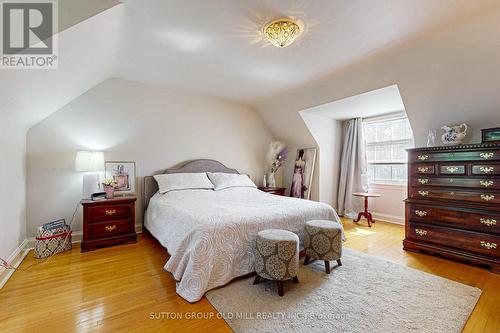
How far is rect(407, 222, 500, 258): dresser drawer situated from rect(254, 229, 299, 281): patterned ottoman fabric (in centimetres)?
196

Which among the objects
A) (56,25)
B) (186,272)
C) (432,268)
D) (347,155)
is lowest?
(432,268)

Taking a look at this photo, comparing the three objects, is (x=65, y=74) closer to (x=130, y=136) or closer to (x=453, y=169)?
(x=130, y=136)

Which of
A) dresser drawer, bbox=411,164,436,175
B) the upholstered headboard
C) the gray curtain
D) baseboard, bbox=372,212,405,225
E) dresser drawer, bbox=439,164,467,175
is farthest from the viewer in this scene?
the gray curtain

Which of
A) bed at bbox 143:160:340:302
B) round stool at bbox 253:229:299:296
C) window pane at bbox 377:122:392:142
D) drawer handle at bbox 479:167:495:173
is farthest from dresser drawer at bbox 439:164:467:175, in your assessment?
round stool at bbox 253:229:299:296

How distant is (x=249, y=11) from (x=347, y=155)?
12.2 feet

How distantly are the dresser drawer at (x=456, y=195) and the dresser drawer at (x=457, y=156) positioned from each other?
37 cm

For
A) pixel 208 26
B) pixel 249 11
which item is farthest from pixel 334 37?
pixel 208 26

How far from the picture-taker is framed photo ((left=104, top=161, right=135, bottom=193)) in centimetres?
337

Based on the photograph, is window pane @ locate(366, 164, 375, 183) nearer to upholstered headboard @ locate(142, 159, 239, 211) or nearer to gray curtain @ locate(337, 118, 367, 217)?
gray curtain @ locate(337, 118, 367, 217)

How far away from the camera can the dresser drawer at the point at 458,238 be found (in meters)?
2.32

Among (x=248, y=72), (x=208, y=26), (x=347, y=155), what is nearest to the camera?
(x=208, y=26)

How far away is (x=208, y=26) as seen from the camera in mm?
2129

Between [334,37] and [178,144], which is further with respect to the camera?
[178,144]

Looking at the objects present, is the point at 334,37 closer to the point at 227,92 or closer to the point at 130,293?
the point at 227,92
